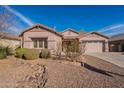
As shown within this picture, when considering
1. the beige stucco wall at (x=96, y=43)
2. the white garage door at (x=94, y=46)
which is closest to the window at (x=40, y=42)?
the beige stucco wall at (x=96, y=43)

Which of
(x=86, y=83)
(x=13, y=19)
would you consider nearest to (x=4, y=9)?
(x=13, y=19)

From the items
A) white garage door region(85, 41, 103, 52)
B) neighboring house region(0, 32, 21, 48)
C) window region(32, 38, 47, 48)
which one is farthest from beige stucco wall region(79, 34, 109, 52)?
neighboring house region(0, 32, 21, 48)

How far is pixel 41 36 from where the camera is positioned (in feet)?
78.6

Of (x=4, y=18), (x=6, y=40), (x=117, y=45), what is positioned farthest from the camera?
(x=117, y=45)

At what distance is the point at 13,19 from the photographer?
17172 millimetres

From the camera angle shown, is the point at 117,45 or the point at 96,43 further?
the point at 117,45

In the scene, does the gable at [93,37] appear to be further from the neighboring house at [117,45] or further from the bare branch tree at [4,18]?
the bare branch tree at [4,18]

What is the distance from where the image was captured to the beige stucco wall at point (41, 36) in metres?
23.8

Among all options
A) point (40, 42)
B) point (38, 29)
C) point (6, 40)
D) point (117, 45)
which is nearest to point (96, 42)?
point (117, 45)

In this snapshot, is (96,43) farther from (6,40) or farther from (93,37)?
(6,40)

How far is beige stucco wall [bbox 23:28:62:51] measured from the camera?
2381 cm

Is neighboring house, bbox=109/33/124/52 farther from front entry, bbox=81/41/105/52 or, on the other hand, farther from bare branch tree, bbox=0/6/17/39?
bare branch tree, bbox=0/6/17/39

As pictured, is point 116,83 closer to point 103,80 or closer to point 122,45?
point 103,80

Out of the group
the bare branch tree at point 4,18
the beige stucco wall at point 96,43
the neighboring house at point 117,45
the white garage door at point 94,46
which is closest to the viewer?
the bare branch tree at point 4,18
